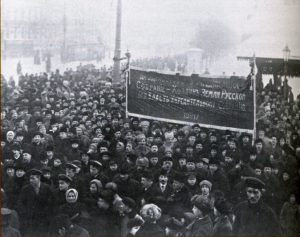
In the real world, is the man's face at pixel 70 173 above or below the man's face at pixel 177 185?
above

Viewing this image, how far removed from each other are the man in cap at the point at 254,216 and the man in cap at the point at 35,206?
1.87 metres

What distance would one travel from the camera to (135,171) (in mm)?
5242

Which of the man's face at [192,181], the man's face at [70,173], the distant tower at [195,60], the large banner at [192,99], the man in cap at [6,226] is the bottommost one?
the man in cap at [6,226]

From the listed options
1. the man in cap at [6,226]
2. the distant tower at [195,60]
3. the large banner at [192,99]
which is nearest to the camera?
the man in cap at [6,226]

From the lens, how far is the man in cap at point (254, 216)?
515 cm

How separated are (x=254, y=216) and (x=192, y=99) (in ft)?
4.34

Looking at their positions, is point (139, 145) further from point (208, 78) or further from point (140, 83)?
point (208, 78)

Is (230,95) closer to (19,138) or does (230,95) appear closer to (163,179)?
(163,179)

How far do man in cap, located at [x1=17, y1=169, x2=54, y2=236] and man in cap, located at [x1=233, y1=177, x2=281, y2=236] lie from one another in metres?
1.87

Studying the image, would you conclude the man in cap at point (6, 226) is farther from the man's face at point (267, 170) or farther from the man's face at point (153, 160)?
the man's face at point (267, 170)

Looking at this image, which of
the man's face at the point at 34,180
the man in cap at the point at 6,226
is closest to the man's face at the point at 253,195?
the man's face at the point at 34,180

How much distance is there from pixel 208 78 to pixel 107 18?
1186 millimetres

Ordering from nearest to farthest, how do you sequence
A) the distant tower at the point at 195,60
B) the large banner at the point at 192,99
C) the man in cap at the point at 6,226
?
the man in cap at the point at 6,226
the distant tower at the point at 195,60
the large banner at the point at 192,99

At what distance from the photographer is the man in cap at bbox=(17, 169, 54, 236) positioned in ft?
16.8
